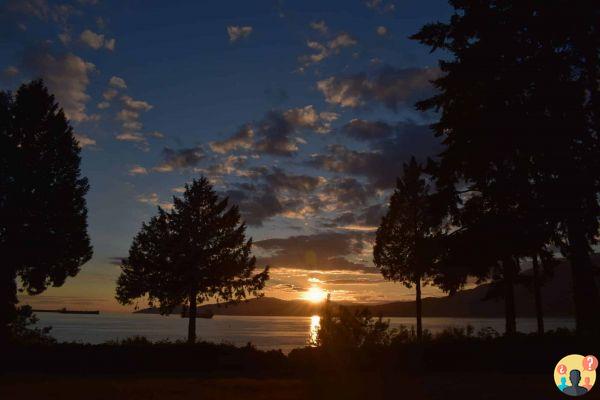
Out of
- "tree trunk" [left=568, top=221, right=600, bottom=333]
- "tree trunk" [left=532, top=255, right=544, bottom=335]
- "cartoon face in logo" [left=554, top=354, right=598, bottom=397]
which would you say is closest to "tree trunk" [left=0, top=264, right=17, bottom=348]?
"cartoon face in logo" [left=554, top=354, right=598, bottom=397]

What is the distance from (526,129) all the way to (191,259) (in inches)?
852

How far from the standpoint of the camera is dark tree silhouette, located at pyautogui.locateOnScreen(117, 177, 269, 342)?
104ft

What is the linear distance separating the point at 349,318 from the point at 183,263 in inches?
621

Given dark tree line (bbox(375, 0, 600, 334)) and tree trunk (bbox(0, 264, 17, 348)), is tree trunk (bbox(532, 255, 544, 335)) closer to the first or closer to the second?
dark tree line (bbox(375, 0, 600, 334))

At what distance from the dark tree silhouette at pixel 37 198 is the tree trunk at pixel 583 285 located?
22953 mm

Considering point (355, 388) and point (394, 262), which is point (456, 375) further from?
point (394, 262)

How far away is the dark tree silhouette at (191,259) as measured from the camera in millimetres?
31609

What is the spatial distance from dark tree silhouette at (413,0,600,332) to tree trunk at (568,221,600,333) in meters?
0.03

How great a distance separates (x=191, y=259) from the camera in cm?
3152

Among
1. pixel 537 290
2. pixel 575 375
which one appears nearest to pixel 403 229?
pixel 537 290

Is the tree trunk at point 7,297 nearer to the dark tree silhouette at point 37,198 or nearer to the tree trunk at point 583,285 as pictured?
the dark tree silhouette at point 37,198

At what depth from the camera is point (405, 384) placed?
12.9 meters

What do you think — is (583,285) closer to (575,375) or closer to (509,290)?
(575,375)

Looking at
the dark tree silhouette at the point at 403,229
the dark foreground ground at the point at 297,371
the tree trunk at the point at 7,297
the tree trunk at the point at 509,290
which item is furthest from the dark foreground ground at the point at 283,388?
the dark tree silhouette at the point at 403,229
